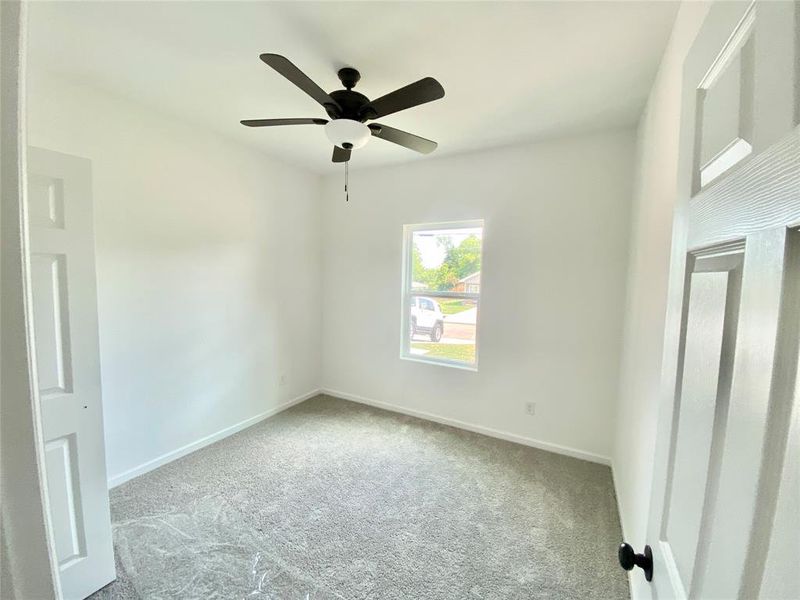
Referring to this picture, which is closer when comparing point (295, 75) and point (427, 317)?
point (295, 75)

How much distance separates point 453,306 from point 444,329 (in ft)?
0.86

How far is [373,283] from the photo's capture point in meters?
3.55

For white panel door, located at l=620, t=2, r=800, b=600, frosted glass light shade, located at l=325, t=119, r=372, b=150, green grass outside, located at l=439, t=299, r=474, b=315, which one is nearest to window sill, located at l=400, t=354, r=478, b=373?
green grass outside, located at l=439, t=299, r=474, b=315

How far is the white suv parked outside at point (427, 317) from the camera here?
3.35 meters

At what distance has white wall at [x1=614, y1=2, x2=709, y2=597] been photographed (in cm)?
133

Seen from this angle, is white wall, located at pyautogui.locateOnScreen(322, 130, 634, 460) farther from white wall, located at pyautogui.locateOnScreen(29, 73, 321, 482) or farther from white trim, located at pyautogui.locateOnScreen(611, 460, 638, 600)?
white wall, located at pyautogui.locateOnScreen(29, 73, 321, 482)

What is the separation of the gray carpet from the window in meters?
0.88

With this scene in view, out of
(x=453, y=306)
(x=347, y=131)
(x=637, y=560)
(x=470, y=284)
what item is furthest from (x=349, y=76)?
(x=637, y=560)

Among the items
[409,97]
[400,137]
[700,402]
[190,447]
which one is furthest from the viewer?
[190,447]

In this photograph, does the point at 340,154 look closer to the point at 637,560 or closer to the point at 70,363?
the point at 70,363

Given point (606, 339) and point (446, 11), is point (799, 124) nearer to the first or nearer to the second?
point (446, 11)

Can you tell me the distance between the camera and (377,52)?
1.63 metres

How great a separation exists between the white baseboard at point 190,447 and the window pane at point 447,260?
6.36 feet

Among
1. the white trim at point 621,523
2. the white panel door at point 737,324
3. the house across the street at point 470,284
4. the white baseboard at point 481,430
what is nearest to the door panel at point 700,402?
the white panel door at point 737,324
